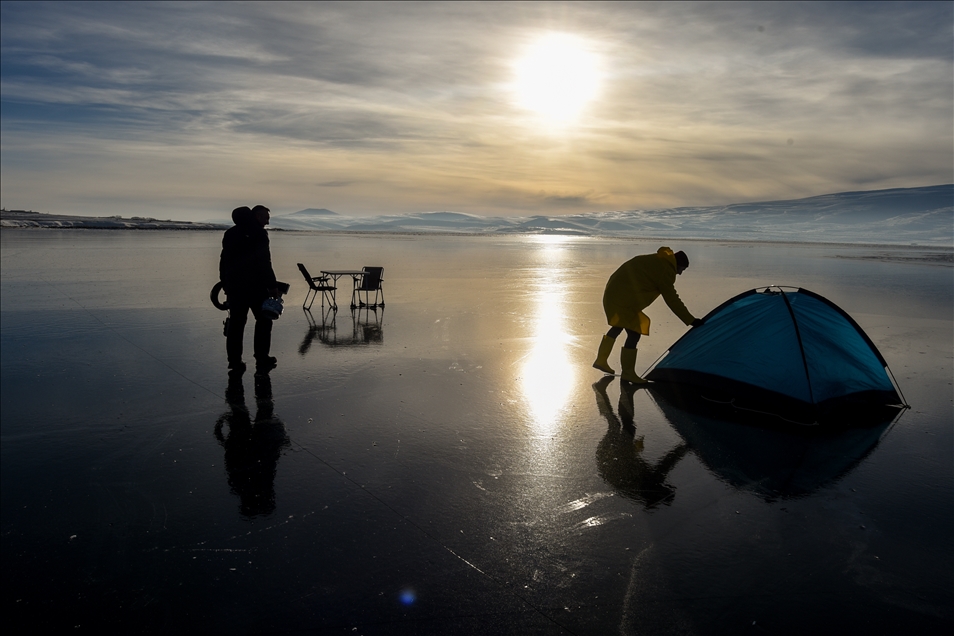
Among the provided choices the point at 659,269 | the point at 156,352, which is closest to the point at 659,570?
the point at 659,269

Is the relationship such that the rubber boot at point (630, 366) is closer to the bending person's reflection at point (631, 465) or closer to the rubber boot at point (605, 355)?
the rubber boot at point (605, 355)

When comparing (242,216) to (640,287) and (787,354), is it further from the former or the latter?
(787,354)

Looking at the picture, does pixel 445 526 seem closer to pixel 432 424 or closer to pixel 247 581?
pixel 247 581

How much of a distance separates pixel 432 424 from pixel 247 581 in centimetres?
281

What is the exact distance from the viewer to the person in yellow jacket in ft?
26.0

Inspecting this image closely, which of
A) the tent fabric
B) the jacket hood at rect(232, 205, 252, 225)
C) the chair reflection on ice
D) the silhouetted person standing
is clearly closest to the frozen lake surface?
the silhouetted person standing

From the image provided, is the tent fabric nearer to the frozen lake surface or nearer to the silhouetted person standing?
the frozen lake surface

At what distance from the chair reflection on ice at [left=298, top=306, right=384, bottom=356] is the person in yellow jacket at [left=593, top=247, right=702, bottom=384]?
3.94 meters

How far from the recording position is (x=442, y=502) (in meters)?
4.49

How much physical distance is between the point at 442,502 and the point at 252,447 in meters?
1.99

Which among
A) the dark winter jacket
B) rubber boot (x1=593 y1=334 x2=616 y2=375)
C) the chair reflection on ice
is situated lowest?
the chair reflection on ice

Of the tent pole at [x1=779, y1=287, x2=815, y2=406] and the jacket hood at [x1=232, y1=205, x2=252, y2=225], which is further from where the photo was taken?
the jacket hood at [x1=232, y1=205, x2=252, y2=225]

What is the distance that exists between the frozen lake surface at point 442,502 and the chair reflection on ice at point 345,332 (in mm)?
841

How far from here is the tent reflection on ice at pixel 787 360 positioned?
662cm
